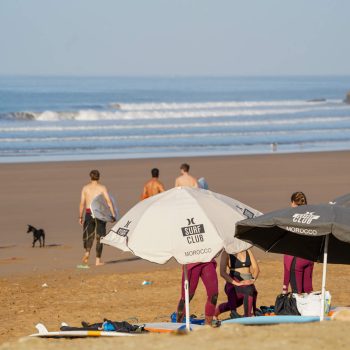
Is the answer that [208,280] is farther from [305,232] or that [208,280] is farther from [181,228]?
[305,232]

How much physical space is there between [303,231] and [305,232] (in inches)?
1.0

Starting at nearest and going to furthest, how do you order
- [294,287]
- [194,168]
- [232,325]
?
1. [232,325]
2. [294,287]
3. [194,168]

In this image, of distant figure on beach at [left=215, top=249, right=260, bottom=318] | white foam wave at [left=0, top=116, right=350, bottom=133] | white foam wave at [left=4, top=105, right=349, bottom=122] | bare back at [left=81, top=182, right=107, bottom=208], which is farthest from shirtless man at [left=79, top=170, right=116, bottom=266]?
white foam wave at [left=4, top=105, right=349, bottom=122]

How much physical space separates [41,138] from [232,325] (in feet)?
131

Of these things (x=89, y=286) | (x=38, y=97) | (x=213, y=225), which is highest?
(x=38, y=97)

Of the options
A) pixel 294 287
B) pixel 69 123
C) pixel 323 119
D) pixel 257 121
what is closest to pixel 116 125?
pixel 69 123

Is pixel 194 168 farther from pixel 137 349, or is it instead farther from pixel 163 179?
pixel 137 349

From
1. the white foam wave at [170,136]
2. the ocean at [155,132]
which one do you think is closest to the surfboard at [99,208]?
the ocean at [155,132]

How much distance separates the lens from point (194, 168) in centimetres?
3203

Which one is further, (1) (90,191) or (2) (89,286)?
(1) (90,191)

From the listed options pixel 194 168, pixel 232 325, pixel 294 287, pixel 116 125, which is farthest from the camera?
pixel 116 125

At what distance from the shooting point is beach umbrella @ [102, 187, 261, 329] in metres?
9.78

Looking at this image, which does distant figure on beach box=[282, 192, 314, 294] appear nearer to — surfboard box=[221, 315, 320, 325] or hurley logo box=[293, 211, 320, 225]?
surfboard box=[221, 315, 320, 325]

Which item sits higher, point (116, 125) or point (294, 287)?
point (116, 125)
